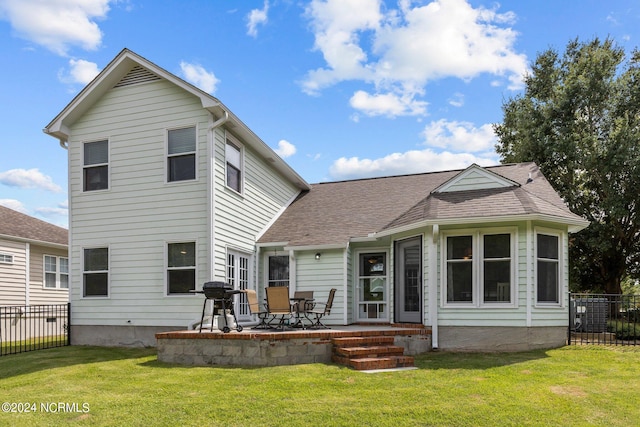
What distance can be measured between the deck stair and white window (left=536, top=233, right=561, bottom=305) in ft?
11.2

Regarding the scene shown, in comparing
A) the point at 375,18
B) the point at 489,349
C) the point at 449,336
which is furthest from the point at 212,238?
the point at 375,18

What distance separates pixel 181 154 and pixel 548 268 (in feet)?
28.7

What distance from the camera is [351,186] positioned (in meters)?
16.9

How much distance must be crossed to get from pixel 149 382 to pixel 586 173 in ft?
62.8

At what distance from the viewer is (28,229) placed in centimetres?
1825

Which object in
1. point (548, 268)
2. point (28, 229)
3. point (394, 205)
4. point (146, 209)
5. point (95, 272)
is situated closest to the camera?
point (548, 268)

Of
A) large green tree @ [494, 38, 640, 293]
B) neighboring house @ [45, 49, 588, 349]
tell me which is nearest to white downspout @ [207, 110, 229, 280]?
neighboring house @ [45, 49, 588, 349]

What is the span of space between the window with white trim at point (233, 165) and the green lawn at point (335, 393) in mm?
4933

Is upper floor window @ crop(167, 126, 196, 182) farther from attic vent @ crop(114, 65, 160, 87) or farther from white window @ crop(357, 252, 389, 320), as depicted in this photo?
white window @ crop(357, 252, 389, 320)

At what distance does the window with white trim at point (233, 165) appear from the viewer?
39.5 ft

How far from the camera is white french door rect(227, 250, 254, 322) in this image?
12.0m

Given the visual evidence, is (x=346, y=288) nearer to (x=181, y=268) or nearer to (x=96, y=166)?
(x=181, y=268)

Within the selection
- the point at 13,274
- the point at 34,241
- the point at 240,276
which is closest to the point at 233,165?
the point at 240,276

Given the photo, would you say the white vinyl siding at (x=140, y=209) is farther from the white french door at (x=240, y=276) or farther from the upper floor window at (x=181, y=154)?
the white french door at (x=240, y=276)
